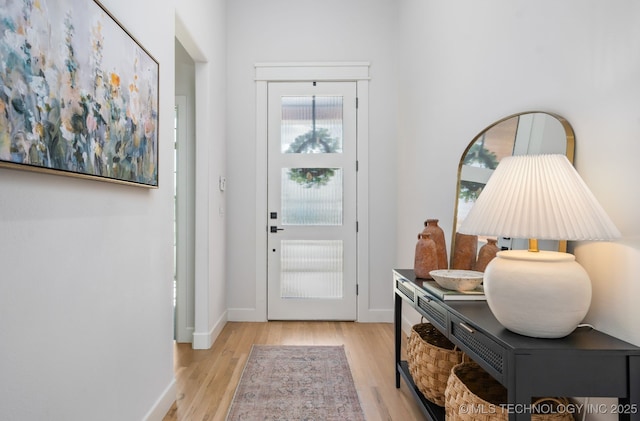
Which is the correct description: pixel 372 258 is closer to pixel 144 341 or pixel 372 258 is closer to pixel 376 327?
pixel 376 327

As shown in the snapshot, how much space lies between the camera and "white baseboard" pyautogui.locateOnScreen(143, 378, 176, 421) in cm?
189

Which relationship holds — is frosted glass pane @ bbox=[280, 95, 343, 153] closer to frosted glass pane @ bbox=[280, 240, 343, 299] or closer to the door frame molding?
the door frame molding

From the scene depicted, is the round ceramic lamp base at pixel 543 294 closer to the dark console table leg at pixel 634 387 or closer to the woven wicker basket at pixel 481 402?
the dark console table leg at pixel 634 387

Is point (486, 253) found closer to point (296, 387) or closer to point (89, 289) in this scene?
point (296, 387)

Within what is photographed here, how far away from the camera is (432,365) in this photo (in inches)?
75.0

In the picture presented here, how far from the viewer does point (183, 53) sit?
10.4 ft

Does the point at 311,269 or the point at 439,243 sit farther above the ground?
the point at 439,243

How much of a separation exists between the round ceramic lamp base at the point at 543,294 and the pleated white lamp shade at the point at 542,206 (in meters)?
0.10

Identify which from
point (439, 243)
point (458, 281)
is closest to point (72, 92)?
point (458, 281)

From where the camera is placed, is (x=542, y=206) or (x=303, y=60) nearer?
(x=542, y=206)

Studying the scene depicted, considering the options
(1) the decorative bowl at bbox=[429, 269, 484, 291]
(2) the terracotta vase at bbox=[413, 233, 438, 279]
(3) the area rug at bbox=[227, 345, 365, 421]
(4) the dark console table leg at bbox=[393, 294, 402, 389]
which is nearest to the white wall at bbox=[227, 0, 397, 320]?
(3) the area rug at bbox=[227, 345, 365, 421]

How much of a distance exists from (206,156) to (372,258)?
6.12ft

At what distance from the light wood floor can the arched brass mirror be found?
36.2 inches

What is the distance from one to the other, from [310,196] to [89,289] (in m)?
2.57
